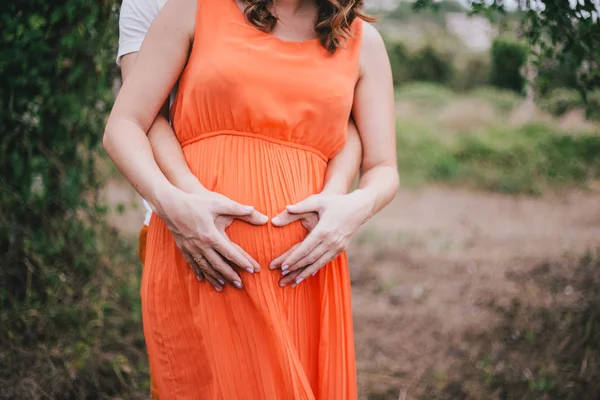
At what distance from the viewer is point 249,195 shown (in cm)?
155

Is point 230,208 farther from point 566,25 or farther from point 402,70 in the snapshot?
point 402,70

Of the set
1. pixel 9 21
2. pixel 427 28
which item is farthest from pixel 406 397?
pixel 427 28

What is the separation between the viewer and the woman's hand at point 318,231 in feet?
4.92

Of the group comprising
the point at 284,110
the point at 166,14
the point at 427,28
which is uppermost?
the point at 166,14

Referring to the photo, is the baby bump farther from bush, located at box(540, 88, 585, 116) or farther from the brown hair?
bush, located at box(540, 88, 585, 116)

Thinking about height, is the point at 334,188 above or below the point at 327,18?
below

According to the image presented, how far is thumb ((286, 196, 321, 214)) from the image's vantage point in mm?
1514

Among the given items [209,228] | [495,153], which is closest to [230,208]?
[209,228]

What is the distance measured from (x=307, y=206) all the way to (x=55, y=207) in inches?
94.7

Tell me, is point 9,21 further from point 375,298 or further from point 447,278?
point 447,278

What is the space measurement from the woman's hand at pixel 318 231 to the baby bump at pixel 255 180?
3 centimetres

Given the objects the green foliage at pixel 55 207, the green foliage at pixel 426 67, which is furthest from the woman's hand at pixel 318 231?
the green foliage at pixel 426 67

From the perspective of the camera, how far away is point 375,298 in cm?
518

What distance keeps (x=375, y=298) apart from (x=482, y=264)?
4.25 feet
